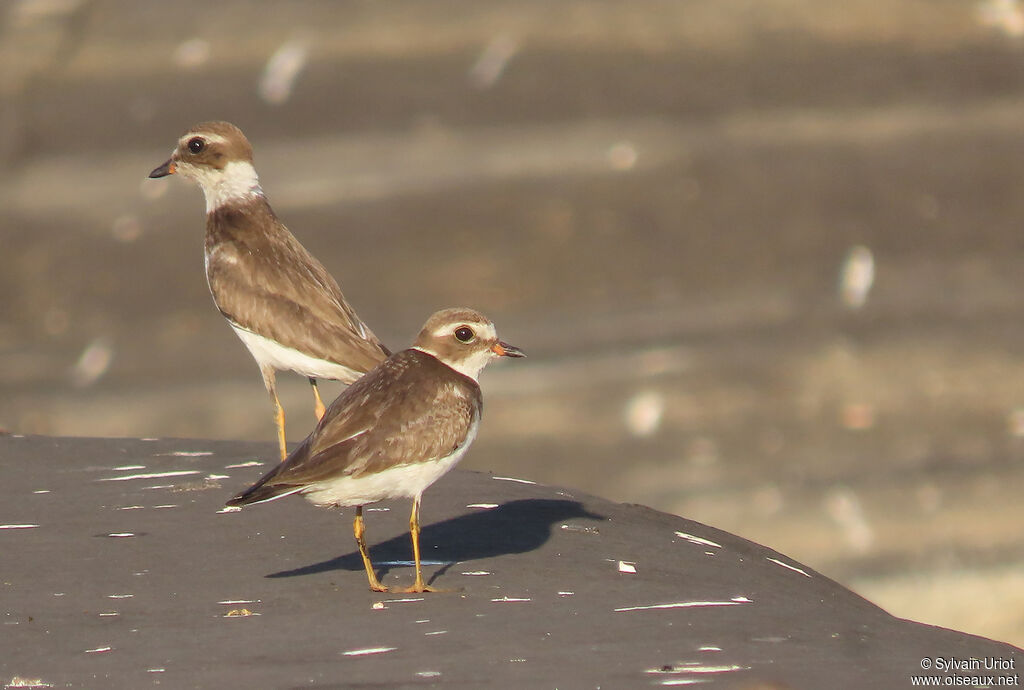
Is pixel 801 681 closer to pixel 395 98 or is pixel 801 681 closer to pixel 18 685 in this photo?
pixel 18 685

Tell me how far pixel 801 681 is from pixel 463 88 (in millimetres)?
7472

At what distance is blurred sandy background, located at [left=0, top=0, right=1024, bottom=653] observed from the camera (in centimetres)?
1070

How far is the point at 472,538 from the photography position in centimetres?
568

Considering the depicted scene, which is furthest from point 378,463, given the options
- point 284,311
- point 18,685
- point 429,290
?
point 429,290

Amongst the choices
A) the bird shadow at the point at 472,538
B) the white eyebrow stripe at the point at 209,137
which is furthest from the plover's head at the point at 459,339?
the white eyebrow stripe at the point at 209,137

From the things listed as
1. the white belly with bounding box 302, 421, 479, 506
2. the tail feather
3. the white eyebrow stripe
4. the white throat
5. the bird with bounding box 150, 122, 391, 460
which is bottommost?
the tail feather

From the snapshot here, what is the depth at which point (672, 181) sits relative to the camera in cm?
1083

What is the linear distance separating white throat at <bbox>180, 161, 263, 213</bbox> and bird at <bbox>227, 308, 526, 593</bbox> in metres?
2.72

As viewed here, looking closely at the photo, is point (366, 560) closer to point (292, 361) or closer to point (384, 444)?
point (384, 444)

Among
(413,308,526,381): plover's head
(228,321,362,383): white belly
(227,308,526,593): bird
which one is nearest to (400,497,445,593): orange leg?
(227,308,526,593): bird

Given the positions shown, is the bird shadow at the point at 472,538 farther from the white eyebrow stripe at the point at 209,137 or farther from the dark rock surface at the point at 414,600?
the white eyebrow stripe at the point at 209,137

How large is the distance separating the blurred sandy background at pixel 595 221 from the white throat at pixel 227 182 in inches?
107

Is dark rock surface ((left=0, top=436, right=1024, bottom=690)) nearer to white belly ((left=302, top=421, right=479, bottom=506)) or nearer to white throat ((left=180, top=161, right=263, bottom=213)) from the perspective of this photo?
white belly ((left=302, top=421, right=479, bottom=506))

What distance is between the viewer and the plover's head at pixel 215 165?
8055 mm
